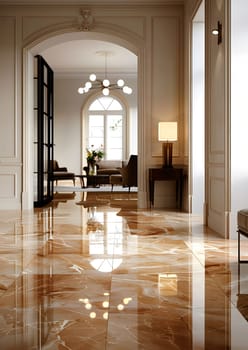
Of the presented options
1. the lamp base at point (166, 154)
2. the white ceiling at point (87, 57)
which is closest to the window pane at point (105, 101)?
the white ceiling at point (87, 57)

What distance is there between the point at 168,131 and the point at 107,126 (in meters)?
7.66

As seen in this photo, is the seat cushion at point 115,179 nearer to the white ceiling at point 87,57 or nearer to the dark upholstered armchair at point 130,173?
the dark upholstered armchair at point 130,173

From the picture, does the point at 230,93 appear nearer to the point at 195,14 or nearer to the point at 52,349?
the point at 195,14

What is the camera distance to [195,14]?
21.8ft

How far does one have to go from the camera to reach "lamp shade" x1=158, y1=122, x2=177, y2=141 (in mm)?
7242

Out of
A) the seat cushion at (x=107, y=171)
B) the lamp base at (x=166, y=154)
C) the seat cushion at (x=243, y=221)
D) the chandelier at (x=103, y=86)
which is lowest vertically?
the seat cushion at (x=243, y=221)

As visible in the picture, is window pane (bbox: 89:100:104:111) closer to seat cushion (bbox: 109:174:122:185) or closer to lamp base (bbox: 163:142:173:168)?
seat cushion (bbox: 109:174:122:185)

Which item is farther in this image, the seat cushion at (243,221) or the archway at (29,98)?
the archway at (29,98)

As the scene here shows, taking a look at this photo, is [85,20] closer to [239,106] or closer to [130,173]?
[239,106]

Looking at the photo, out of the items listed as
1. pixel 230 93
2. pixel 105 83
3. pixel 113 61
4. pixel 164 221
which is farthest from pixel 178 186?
pixel 113 61

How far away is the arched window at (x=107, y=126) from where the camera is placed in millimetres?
14688

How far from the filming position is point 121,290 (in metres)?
2.70

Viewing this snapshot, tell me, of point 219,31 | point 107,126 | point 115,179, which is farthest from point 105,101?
point 219,31

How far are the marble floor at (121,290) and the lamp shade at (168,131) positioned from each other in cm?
232
